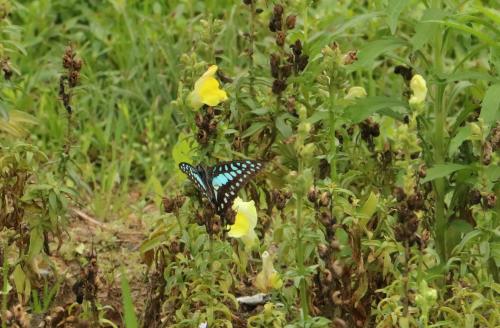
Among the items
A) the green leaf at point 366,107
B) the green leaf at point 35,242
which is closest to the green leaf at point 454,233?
the green leaf at point 366,107

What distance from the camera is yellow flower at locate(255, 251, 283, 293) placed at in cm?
403

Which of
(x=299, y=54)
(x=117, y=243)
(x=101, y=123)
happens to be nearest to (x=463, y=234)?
(x=299, y=54)

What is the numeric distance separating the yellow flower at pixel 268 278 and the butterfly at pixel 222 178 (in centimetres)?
21

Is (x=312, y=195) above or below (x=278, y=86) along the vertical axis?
below

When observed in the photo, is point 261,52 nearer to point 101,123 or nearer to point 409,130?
point 101,123

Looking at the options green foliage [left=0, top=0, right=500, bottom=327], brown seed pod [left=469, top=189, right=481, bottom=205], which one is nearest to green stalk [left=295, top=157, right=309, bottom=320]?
green foliage [left=0, top=0, right=500, bottom=327]

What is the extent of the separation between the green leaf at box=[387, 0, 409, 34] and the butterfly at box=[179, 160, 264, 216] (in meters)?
0.63

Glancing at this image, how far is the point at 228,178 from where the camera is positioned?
4148 millimetres

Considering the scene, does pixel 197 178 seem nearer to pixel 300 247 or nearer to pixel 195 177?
pixel 195 177

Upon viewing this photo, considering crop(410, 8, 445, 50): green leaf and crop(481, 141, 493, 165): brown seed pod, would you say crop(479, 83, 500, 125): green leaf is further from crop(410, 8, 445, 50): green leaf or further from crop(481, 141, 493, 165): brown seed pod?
crop(410, 8, 445, 50): green leaf

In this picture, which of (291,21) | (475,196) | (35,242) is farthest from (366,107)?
(35,242)

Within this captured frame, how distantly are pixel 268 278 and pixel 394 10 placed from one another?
0.98 meters

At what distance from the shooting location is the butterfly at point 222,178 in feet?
13.3

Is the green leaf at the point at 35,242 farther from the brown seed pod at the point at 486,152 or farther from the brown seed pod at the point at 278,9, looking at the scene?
the brown seed pod at the point at 486,152
